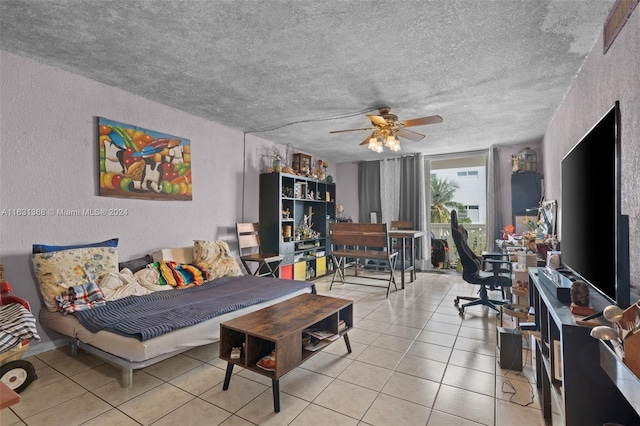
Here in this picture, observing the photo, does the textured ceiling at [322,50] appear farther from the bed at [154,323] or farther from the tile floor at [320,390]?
the tile floor at [320,390]

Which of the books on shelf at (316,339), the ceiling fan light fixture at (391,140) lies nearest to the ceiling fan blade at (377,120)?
the ceiling fan light fixture at (391,140)

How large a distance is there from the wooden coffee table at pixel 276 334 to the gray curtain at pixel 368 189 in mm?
4516

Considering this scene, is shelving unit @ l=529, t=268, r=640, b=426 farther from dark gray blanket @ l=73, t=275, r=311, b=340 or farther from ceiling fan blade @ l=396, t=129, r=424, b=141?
ceiling fan blade @ l=396, t=129, r=424, b=141

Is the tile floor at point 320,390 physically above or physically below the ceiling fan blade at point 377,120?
below

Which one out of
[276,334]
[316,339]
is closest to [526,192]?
[316,339]

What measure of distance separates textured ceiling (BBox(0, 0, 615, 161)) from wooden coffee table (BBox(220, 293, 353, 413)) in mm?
1988

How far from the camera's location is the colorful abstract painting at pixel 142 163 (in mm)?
3039

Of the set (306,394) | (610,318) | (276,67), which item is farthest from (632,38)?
(306,394)

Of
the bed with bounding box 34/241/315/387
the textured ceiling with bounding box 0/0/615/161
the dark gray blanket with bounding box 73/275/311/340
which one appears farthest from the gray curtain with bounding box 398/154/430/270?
the bed with bounding box 34/241/315/387

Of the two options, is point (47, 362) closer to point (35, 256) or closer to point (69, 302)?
point (69, 302)

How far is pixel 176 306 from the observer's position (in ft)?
8.55

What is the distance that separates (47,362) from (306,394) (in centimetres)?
203

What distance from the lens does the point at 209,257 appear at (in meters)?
3.69

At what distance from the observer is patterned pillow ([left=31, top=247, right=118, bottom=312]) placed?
8.13ft
